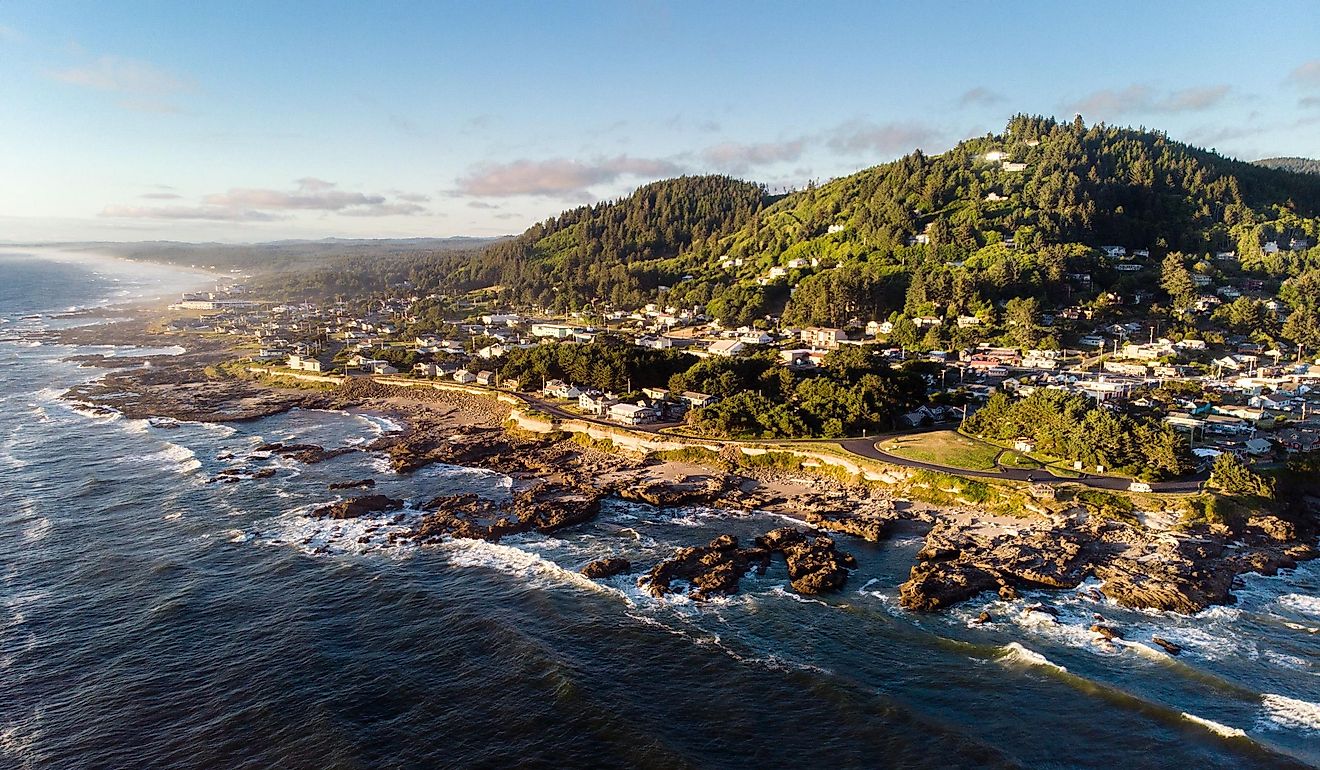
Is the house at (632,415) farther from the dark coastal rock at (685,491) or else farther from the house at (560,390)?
the dark coastal rock at (685,491)

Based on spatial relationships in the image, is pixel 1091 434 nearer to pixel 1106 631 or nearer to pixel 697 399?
pixel 1106 631

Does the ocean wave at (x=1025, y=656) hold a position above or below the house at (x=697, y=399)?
below

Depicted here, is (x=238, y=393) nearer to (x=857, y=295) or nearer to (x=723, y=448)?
(x=723, y=448)

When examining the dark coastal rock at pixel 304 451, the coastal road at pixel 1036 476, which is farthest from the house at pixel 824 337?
the dark coastal rock at pixel 304 451

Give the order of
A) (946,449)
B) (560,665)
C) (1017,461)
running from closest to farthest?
(560,665) < (1017,461) < (946,449)

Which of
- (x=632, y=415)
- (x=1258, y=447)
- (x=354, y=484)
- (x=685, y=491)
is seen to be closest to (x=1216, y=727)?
(x=685, y=491)
